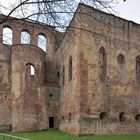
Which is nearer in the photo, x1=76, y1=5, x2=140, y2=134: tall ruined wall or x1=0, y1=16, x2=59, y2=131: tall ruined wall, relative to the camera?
x1=76, y1=5, x2=140, y2=134: tall ruined wall

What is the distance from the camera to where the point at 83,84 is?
27.3 m

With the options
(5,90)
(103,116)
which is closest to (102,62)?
(103,116)

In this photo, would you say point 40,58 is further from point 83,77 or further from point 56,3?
point 56,3

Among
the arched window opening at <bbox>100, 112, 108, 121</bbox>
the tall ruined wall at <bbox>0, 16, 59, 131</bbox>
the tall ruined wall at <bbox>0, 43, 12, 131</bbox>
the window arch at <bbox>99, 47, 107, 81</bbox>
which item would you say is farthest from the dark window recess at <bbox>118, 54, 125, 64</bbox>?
the tall ruined wall at <bbox>0, 43, 12, 131</bbox>

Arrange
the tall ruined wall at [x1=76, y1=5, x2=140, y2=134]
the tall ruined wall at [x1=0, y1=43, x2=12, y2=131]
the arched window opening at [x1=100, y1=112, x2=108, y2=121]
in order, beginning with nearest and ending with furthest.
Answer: the tall ruined wall at [x1=76, y1=5, x2=140, y2=134] → the arched window opening at [x1=100, y1=112, x2=108, y2=121] → the tall ruined wall at [x1=0, y1=43, x2=12, y2=131]

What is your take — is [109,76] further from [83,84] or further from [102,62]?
[83,84]

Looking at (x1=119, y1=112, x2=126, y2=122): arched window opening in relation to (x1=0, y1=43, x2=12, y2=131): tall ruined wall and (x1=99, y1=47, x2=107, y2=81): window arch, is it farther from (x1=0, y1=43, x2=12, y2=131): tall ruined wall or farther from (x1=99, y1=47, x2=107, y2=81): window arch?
(x1=0, y1=43, x2=12, y2=131): tall ruined wall

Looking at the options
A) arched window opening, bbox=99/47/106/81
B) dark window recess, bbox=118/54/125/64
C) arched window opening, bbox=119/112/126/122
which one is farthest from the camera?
dark window recess, bbox=118/54/125/64

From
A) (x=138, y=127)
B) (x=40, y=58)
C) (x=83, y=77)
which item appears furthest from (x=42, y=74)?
(x=138, y=127)

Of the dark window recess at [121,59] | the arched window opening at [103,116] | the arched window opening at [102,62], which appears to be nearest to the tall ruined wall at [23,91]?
the arched window opening at [102,62]

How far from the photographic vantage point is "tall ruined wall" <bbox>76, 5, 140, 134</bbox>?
27312 mm

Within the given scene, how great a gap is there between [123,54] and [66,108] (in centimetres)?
609

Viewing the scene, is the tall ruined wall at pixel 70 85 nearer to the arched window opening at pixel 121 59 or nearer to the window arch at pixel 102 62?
the window arch at pixel 102 62

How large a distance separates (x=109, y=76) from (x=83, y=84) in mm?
2677
